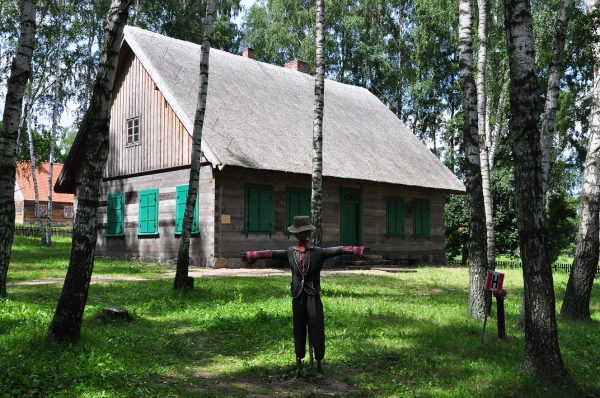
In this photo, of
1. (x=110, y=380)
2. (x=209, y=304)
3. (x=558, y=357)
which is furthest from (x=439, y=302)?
(x=110, y=380)

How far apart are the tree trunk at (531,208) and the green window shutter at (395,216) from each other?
1699 cm

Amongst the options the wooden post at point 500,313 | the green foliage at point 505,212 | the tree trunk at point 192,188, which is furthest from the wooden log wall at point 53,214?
the wooden post at point 500,313

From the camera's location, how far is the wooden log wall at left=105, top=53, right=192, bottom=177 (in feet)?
63.4

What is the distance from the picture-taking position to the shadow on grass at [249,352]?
5656 millimetres

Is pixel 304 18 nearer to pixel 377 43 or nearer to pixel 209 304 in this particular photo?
pixel 377 43

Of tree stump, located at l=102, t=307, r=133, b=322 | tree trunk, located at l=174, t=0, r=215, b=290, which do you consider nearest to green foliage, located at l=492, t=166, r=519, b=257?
tree trunk, located at l=174, t=0, r=215, b=290

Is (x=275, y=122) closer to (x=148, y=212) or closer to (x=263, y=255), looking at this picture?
(x=148, y=212)

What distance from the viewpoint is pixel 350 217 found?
856 inches

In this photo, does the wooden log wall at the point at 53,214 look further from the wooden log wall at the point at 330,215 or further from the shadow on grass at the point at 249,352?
the shadow on grass at the point at 249,352

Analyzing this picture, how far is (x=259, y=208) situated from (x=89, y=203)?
39.5 feet

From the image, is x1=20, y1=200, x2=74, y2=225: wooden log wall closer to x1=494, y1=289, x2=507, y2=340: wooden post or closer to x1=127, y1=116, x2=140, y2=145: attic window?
x1=127, y1=116, x2=140, y2=145: attic window

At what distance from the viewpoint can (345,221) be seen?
70.6ft

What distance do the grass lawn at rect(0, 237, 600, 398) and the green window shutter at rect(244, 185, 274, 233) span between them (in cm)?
672

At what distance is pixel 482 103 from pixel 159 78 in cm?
1066
